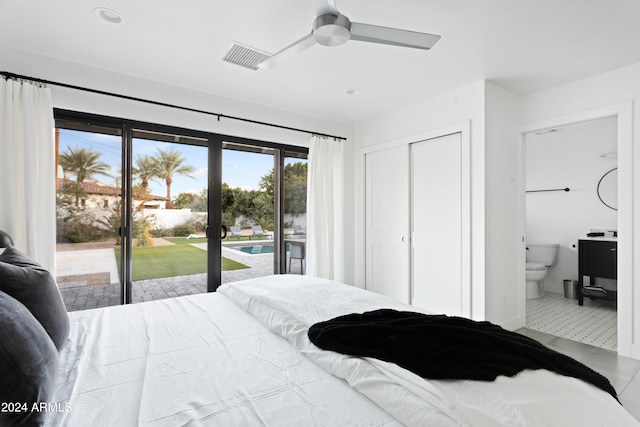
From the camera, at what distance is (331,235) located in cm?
422

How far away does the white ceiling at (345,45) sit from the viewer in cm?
200

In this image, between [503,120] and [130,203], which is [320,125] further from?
[130,203]

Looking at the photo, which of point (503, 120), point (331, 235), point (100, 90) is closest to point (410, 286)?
point (331, 235)

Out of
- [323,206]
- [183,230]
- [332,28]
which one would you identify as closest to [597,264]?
[323,206]

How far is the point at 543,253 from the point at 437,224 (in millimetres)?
2340

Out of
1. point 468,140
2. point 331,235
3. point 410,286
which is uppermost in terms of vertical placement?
point 468,140

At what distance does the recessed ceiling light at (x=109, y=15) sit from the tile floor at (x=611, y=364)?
4.15 meters

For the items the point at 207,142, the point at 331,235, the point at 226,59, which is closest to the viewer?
the point at 226,59

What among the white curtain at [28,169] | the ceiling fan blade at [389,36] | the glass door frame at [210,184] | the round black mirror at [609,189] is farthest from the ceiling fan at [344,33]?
the round black mirror at [609,189]

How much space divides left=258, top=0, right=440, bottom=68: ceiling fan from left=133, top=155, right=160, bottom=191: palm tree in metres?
2.01

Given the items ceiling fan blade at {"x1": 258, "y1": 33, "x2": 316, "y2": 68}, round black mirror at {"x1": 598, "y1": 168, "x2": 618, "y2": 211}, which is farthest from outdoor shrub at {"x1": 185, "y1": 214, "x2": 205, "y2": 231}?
round black mirror at {"x1": 598, "y1": 168, "x2": 618, "y2": 211}

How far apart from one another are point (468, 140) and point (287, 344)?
2732mm

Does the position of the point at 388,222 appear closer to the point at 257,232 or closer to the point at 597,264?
the point at 257,232

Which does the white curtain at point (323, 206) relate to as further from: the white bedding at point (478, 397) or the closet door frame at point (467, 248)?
the white bedding at point (478, 397)
